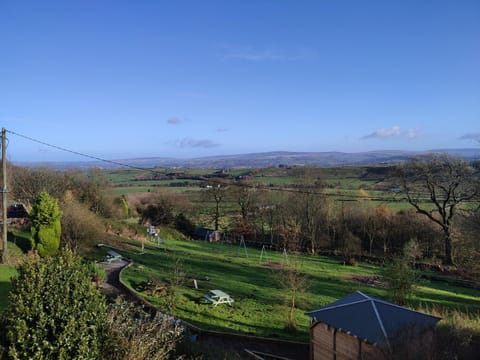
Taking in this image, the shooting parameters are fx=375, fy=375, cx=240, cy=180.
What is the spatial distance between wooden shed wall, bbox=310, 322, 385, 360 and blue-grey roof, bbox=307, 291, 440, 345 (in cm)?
27

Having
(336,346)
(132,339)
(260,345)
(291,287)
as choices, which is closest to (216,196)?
(291,287)

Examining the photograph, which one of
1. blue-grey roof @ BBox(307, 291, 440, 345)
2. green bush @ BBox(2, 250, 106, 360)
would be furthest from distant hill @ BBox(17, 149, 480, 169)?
green bush @ BBox(2, 250, 106, 360)

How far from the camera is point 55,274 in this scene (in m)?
6.48

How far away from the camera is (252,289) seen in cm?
2388

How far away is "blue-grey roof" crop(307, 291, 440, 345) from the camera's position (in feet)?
38.3

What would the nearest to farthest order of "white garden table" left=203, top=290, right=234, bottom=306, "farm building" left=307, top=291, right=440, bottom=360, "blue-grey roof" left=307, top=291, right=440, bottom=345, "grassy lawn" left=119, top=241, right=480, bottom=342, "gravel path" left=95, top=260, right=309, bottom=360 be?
"farm building" left=307, top=291, right=440, bottom=360 < "blue-grey roof" left=307, top=291, right=440, bottom=345 < "gravel path" left=95, top=260, right=309, bottom=360 < "grassy lawn" left=119, top=241, right=480, bottom=342 < "white garden table" left=203, top=290, right=234, bottom=306

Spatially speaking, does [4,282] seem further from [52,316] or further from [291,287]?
[291,287]

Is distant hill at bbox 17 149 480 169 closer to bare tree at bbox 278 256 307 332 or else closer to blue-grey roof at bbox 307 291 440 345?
bare tree at bbox 278 256 307 332

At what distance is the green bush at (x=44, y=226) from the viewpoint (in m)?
22.3

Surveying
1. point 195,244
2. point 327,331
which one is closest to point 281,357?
point 327,331

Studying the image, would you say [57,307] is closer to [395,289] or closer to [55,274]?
[55,274]

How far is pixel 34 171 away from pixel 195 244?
1896 cm

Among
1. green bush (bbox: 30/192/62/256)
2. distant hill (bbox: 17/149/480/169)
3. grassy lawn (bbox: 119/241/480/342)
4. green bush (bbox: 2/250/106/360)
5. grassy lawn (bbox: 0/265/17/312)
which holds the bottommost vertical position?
grassy lawn (bbox: 119/241/480/342)

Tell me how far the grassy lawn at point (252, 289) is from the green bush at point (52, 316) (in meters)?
11.3
